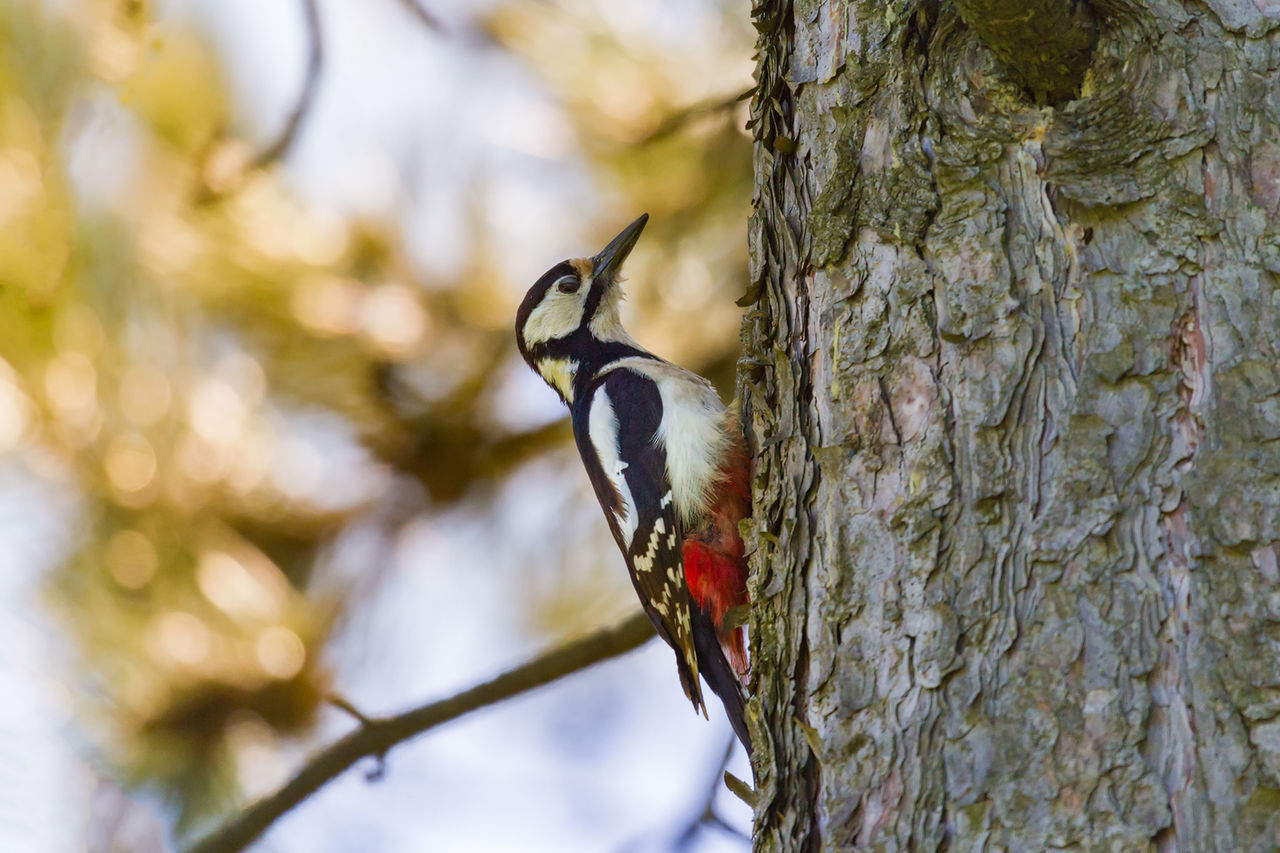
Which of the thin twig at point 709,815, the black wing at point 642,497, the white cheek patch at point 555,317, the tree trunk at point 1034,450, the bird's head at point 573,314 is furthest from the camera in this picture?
the white cheek patch at point 555,317

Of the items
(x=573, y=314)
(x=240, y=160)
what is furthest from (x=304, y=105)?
(x=573, y=314)

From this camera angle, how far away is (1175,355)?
1499 millimetres

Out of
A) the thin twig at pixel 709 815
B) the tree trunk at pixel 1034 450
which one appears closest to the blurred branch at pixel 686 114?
the tree trunk at pixel 1034 450

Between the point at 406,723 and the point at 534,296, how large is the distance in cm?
109

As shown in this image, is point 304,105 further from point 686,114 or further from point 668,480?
point 668,480

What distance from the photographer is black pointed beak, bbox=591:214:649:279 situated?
3.03 meters

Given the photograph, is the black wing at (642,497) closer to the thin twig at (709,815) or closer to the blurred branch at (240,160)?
the thin twig at (709,815)

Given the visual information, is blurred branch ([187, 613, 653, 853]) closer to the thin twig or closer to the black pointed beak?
the thin twig

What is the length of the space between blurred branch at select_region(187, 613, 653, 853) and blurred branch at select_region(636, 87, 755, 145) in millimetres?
1159

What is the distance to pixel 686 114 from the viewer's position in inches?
115

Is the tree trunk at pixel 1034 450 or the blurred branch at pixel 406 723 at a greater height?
the blurred branch at pixel 406 723

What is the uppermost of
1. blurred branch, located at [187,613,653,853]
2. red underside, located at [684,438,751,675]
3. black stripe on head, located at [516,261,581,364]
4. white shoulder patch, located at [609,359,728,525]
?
black stripe on head, located at [516,261,581,364]

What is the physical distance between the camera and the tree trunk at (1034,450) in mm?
1368

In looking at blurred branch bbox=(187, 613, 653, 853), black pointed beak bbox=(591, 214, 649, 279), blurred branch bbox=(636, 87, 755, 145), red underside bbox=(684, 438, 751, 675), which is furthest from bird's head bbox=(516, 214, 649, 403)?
blurred branch bbox=(187, 613, 653, 853)
